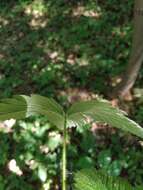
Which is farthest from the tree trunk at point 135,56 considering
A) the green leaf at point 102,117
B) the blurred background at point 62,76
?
the green leaf at point 102,117

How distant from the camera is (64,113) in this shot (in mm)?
679

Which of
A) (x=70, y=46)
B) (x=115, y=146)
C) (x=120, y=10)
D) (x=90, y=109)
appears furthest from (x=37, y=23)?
(x=90, y=109)

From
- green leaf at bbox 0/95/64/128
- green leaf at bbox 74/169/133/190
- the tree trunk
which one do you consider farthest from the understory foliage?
the tree trunk

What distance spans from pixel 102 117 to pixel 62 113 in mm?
79

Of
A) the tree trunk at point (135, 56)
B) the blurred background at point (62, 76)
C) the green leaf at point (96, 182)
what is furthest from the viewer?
the blurred background at point (62, 76)

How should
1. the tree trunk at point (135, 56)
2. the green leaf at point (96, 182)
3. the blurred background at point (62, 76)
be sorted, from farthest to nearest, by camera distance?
the blurred background at point (62, 76) < the tree trunk at point (135, 56) < the green leaf at point (96, 182)

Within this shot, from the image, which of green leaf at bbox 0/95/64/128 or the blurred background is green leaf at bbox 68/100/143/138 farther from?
the blurred background

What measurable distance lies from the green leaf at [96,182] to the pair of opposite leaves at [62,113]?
3.7 inches

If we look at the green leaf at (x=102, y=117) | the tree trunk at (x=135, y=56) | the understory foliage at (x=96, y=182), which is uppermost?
the green leaf at (x=102, y=117)

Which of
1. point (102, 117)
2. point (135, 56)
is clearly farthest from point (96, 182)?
point (135, 56)

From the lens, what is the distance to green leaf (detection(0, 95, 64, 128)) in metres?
0.65

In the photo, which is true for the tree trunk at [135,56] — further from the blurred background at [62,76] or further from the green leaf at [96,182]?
the green leaf at [96,182]

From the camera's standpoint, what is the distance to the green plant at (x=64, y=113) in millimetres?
651

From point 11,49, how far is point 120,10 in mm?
1896
